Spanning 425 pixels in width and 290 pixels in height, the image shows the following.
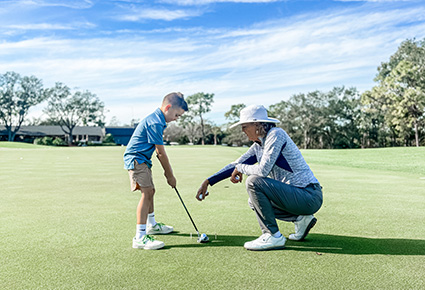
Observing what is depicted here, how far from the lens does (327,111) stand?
83562 mm

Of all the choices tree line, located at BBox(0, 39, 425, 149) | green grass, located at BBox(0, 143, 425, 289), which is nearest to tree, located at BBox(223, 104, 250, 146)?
tree line, located at BBox(0, 39, 425, 149)

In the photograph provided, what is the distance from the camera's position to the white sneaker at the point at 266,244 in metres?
4.28

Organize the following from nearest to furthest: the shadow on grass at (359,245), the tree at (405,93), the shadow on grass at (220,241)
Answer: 1. the shadow on grass at (359,245)
2. the shadow on grass at (220,241)
3. the tree at (405,93)

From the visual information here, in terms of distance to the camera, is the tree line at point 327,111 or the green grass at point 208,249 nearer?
the green grass at point 208,249

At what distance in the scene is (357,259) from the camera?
393cm

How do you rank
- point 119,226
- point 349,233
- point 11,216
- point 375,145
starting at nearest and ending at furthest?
1. point 349,233
2. point 119,226
3. point 11,216
4. point 375,145

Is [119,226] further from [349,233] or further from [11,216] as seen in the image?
[349,233]

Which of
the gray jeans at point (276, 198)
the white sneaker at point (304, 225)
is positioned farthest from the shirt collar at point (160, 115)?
the white sneaker at point (304, 225)

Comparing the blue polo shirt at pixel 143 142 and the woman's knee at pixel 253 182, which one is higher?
the blue polo shirt at pixel 143 142

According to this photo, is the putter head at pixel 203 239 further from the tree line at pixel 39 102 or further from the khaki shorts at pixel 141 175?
the tree line at pixel 39 102

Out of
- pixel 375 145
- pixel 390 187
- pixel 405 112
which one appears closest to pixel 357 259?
pixel 390 187

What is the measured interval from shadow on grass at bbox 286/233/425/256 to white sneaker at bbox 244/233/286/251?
13cm

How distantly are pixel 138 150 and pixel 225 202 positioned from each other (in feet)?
10.5

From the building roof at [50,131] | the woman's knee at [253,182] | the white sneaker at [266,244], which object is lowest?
the white sneaker at [266,244]
